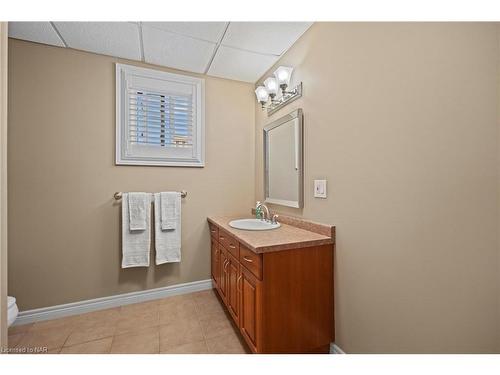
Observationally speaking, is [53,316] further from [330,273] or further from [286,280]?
[330,273]

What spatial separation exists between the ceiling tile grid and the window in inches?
6.8

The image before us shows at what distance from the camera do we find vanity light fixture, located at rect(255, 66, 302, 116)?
5.66 feet

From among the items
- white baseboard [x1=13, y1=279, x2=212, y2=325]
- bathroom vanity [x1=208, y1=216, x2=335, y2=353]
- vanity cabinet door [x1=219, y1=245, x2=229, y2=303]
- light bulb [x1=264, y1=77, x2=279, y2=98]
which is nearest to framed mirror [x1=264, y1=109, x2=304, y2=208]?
light bulb [x1=264, y1=77, x2=279, y2=98]

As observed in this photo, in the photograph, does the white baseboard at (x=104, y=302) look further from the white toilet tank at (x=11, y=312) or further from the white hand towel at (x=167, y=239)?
the white toilet tank at (x=11, y=312)

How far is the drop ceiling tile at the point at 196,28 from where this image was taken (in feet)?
5.07

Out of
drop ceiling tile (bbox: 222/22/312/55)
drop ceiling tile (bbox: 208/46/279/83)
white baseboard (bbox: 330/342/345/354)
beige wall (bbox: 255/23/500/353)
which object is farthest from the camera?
drop ceiling tile (bbox: 208/46/279/83)

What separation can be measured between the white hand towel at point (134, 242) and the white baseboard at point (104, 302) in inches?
13.0

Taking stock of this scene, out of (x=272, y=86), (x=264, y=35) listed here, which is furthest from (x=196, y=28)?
(x=272, y=86)

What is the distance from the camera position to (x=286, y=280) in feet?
4.05

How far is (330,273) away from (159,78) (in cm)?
225

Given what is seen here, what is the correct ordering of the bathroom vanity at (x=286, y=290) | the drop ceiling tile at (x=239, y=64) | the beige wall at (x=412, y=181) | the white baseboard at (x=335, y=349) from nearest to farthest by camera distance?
1. the beige wall at (x=412, y=181)
2. the bathroom vanity at (x=286, y=290)
3. the white baseboard at (x=335, y=349)
4. the drop ceiling tile at (x=239, y=64)

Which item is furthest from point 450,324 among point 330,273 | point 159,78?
point 159,78

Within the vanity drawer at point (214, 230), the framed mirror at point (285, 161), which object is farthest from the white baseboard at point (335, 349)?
the vanity drawer at point (214, 230)

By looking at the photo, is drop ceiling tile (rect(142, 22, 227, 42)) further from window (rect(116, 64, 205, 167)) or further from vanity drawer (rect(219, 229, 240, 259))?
vanity drawer (rect(219, 229, 240, 259))
